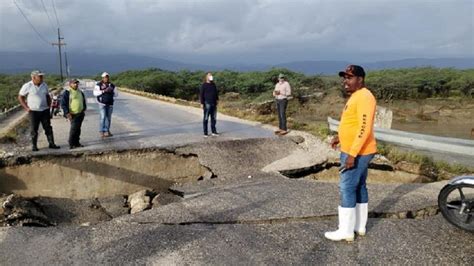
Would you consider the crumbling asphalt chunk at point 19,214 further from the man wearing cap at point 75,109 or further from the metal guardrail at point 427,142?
the metal guardrail at point 427,142

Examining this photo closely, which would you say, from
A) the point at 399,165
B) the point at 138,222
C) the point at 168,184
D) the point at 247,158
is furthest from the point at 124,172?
the point at 399,165

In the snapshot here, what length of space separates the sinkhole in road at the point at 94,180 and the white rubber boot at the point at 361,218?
355 centimetres

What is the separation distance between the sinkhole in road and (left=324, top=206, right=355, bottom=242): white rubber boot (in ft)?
11.5

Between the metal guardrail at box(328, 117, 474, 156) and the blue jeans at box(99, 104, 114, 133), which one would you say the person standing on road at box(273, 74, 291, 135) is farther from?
the blue jeans at box(99, 104, 114, 133)

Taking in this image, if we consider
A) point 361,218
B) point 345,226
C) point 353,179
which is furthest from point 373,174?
point 353,179

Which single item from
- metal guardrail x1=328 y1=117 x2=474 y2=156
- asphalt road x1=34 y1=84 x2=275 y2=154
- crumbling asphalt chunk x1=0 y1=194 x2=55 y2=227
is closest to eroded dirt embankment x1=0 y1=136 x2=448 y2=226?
crumbling asphalt chunk x1=0 y1=194 x2=55 y2=227

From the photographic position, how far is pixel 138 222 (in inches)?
229

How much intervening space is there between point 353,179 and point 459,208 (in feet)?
5.19

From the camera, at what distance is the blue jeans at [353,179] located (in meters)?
4.91

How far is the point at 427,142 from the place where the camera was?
10406 millimetres

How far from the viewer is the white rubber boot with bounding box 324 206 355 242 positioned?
5094 mm

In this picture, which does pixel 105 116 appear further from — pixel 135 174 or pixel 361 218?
pixel 361 218

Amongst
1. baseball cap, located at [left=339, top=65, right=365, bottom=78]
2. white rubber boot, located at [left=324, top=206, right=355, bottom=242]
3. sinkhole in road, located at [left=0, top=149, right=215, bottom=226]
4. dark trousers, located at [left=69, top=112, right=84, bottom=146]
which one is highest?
baseball cap, located at [left=339, top=65, right=365, bottom=78]

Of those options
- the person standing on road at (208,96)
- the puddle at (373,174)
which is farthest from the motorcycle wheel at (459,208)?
the person standing on road at (208,96)
